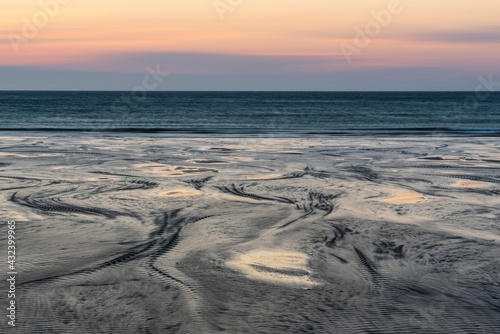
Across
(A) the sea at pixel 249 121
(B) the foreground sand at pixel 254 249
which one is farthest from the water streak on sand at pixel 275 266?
(A) the sea at pixel 249 121

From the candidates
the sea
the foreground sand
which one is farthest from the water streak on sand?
the sea

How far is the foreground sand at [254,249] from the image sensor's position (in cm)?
488

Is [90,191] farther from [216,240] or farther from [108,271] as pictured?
[108,271]

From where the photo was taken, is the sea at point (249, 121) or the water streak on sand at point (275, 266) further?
the sea at point (249, 121)

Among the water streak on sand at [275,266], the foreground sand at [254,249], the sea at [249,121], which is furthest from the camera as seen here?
the sea at [249,121]

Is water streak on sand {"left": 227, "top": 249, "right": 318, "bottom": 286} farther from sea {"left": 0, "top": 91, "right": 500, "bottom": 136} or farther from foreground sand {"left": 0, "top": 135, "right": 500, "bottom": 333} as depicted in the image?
sea {"left": 0, "top": 91, "right": 500, "bottom": 136}

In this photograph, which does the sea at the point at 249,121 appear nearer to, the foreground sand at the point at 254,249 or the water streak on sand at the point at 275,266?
the foreground sand at the point at 254,249

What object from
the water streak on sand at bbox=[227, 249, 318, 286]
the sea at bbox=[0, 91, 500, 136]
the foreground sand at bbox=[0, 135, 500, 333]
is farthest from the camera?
the sea at bbox=[0, 91, 500, 136]

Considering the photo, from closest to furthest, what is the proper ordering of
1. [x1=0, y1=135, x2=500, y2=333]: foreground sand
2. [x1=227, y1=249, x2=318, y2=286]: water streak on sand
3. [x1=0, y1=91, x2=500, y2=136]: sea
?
[x1=0, y1=135, x2=500, y2=333]: foreground sand
[x1=227, y1=249, x2=318, y2=286]: water streak on sand
[x1=0, y1=91, x2=500, y2=136]: sea

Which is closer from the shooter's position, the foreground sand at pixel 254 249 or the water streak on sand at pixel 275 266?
the foreground sand at pixel 254 249

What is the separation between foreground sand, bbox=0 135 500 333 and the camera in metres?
4.88

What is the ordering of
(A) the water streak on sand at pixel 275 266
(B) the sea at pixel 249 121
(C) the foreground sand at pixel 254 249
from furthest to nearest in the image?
1. (B) the sea at pixel 249 121
2. (A) the water streak on sand at pixel 275 266
3. (C) the foreground sand at pixel 254 249

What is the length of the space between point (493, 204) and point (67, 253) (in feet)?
23.8

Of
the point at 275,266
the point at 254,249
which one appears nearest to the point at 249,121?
the point at 254,249
